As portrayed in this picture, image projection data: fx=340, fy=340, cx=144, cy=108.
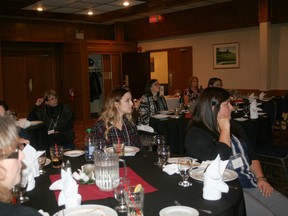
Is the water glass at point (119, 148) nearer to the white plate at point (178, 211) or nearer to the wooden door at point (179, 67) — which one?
the white plate at point (178, 211)

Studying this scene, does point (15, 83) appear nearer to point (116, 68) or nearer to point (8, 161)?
point (116, 68)

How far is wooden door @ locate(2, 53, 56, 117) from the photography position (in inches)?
394

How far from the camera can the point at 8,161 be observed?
1.27m

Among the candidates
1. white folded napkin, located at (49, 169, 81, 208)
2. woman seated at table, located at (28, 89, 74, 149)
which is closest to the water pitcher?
white folded napkin, located at (49, 169, 81, 208)

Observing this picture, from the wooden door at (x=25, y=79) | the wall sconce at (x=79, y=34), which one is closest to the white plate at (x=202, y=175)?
the wooden door at (x=25, y=79)

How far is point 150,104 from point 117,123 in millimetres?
2737

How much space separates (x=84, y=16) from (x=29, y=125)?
6.11m

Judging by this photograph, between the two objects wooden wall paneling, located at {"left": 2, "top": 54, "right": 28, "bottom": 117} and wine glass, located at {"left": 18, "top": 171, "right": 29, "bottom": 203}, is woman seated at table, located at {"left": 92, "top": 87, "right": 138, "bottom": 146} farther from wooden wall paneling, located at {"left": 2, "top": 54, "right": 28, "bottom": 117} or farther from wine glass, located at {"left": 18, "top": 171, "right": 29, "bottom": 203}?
wooden wall paneling, located at {"left": 2, "top": 54, "right": 28, "bottom": 117}

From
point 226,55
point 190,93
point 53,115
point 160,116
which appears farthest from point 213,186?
point 226,55

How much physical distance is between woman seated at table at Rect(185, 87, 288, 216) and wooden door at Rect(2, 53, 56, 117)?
8485mm

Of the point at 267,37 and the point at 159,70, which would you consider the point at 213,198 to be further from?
the point at 159,70

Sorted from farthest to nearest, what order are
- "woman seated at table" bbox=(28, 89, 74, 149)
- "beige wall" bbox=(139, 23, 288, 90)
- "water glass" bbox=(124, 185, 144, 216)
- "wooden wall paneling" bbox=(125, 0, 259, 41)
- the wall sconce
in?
the wall sconce → "wooden wall paneling" bbox=(125, 0, 259, 41) → "beige wall" bbox=(139, 23, 288, 90) → "woman seated at table" bbox=(28, 89, 74, 149) → "water glass" bbox=(124, 185, 144, 216)

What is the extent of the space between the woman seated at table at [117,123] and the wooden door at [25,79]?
7.42 metres

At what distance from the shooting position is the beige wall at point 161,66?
12.9m
